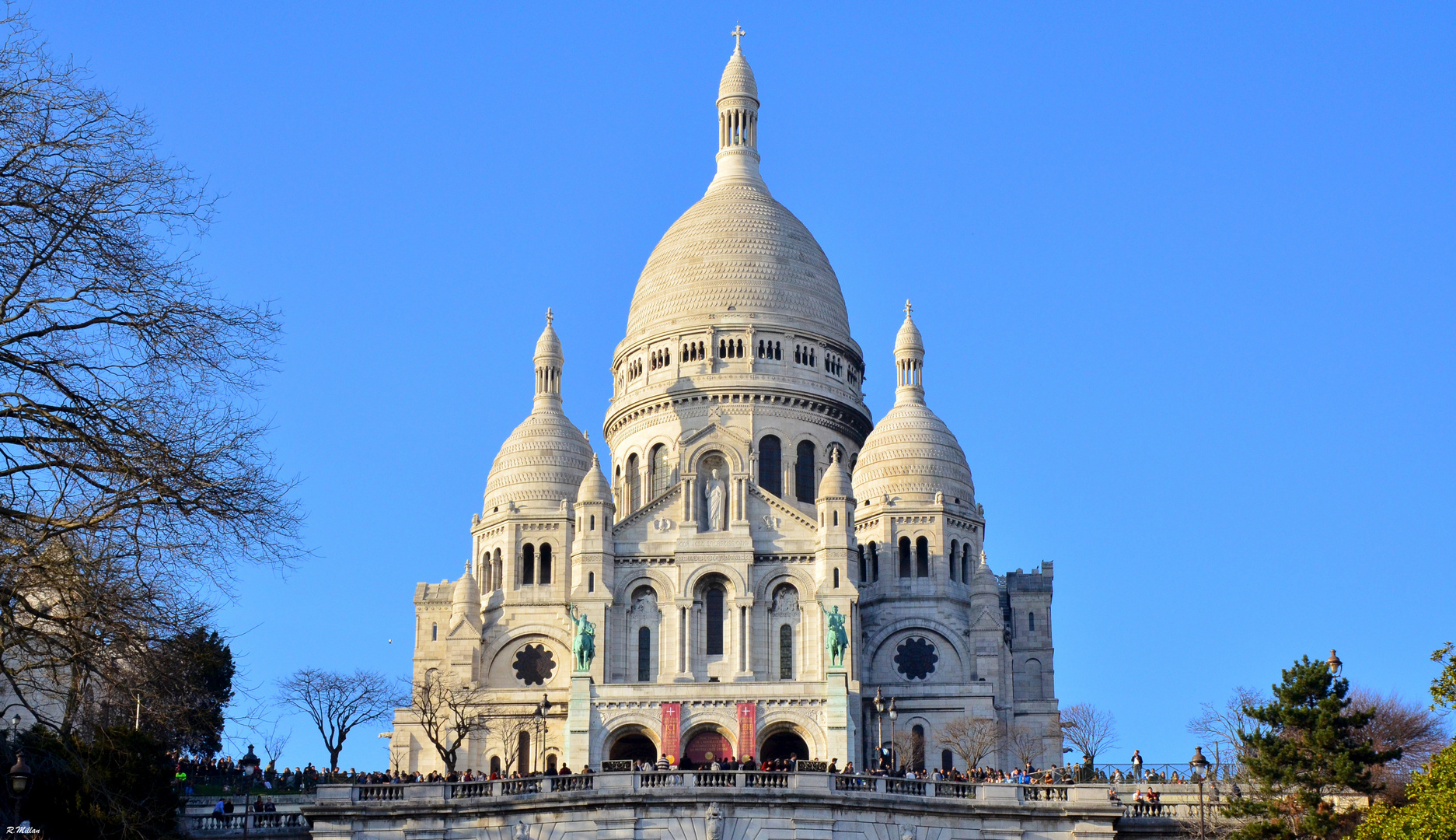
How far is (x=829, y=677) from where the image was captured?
8375 cm

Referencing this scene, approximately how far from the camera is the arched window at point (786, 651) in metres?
91.2

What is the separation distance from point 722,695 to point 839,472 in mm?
13708

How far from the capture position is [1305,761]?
4912 centimetres

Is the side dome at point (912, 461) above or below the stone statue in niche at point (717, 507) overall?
above

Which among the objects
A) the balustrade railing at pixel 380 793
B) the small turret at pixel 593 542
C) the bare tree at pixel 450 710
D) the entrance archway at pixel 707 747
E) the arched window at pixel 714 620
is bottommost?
the balustrade railing at pixel 380 793

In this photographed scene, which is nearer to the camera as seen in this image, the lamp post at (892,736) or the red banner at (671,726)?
the lamp post at (892,736)

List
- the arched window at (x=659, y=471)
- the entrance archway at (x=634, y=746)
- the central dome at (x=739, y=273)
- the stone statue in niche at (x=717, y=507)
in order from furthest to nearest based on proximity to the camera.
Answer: the central dome at (x=739, y=273) < the arched window at (x=659, y=471) < the stone statue in niche at (x=717, y=507) < the entrance archway at (x=634, y=746)

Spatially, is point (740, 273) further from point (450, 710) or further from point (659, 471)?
point (450, 710)

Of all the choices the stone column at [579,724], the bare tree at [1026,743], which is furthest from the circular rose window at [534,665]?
the bare tree at [1026,743]

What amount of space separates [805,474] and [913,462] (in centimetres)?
679

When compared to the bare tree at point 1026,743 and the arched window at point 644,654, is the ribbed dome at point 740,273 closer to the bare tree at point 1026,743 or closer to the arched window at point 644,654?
the arched window at point 644,654

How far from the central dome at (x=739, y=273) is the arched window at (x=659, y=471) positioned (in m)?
6.70

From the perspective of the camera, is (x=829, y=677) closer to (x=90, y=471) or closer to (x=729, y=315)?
(x=729, y=315)

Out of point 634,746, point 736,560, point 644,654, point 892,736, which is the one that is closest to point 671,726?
point 634,746
